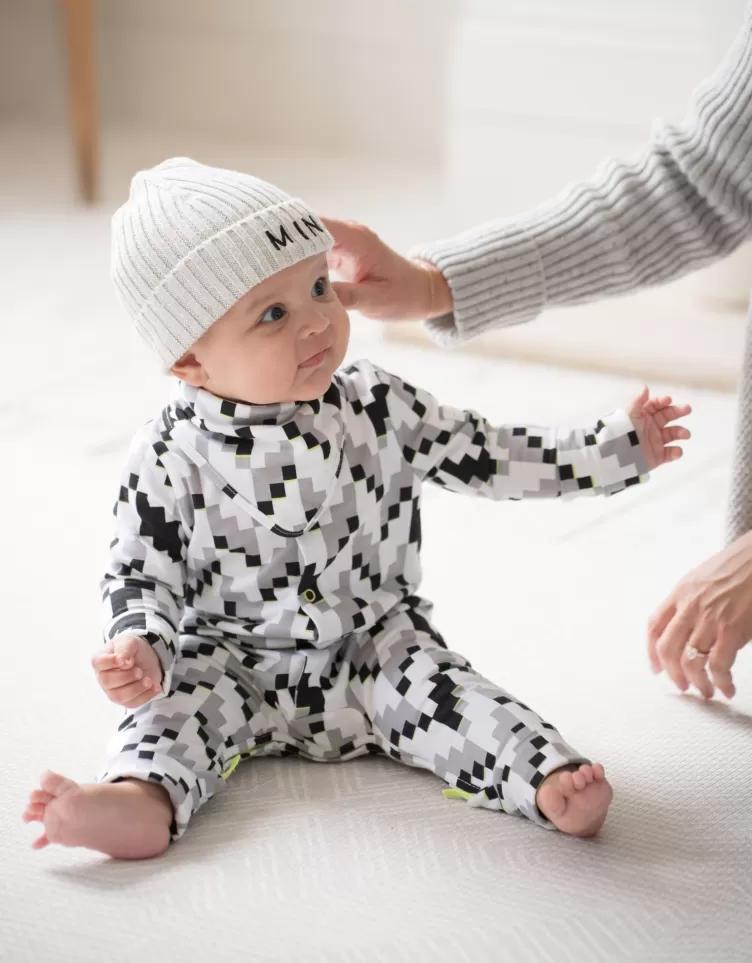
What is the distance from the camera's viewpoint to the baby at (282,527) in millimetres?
894

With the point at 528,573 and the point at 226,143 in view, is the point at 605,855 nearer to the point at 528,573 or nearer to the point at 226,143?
the point at 528,573

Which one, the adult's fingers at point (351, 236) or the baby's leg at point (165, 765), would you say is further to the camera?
the adult's fingers at point (351, 236)

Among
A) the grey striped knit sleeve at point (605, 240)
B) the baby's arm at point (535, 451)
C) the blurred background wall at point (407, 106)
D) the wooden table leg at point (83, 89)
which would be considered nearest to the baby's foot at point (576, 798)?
the baby's arm at point (535, 451)

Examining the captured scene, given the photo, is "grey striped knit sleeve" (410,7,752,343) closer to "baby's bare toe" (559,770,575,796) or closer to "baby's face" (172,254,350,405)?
"baby's face" (172,254,350,405)

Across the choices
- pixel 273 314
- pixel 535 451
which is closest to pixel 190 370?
pixel 273 314

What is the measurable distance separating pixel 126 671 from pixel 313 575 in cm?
18

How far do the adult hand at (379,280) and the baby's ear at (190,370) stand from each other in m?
0.18

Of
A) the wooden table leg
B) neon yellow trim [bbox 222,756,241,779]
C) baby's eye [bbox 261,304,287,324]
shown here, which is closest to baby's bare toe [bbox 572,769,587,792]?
neon yellow trim [bbox 222,756,241,779]

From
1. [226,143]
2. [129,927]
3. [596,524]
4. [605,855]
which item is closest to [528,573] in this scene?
[596,524]

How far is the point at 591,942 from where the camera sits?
76 centimetres

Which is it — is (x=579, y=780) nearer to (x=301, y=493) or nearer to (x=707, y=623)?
(x=707, y=623)

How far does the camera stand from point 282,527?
96 centimetres

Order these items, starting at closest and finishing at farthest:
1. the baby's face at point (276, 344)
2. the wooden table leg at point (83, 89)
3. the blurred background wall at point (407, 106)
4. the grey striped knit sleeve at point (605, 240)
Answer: the baby's face at point (276, 344), the grey striped knit sleeve at point (605, 240), the blurred background wall at point (407, 106), the wooden table leg at point (83, 89)

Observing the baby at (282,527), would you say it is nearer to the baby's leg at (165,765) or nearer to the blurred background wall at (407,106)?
the baby's leg at (165,765)
